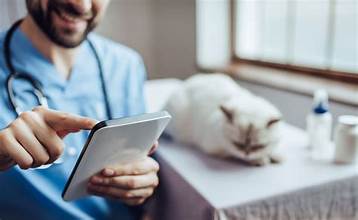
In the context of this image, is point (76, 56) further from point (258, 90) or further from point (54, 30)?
point (258, 90)

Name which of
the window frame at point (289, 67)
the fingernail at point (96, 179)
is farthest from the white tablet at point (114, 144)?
the window frame at point (289, 67)

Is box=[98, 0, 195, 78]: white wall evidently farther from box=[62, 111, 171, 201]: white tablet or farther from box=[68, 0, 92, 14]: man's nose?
box=[62, 111, 171, 201]: white tablet

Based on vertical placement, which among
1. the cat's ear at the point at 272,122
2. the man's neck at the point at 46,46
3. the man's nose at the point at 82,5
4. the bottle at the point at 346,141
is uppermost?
the man's nose at the point at 82,5

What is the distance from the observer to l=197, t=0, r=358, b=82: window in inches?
44.1

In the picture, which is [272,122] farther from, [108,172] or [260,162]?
[108,172]

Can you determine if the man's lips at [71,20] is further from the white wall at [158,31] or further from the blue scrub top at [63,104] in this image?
the white wall at [158,31]

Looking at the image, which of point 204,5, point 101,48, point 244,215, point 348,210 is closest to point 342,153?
point 348,210

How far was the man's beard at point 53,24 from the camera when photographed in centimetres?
64

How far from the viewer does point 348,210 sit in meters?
0.76

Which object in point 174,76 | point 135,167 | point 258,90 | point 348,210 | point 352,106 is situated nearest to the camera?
point 135,167

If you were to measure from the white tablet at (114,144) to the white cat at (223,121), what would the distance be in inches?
11.3

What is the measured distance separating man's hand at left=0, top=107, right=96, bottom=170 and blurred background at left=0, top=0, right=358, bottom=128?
0.60 meters

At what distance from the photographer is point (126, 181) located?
61 cm

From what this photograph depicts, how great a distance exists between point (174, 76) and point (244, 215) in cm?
115
